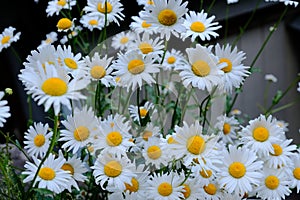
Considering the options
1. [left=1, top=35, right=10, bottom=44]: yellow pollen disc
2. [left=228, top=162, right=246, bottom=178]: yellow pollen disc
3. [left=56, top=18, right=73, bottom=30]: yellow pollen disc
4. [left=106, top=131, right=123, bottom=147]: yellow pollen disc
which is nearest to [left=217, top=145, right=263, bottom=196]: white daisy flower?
[left=228, top=162, right=246, bottom=178]: yellow pollen disc

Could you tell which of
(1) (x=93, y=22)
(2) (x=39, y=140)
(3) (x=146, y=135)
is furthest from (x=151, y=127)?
(1) (x=93, y=22)

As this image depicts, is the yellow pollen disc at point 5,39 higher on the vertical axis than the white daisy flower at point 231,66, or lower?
higher

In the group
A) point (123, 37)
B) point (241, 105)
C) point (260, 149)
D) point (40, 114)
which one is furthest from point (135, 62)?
point (241, 105)

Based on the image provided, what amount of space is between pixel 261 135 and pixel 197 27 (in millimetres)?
125

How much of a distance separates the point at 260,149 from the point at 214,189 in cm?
6

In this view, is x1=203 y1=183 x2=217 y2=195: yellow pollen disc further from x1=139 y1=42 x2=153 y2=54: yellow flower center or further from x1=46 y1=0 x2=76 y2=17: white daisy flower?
x1=46 y1=0 x2=76 y2=17: white daisy flower

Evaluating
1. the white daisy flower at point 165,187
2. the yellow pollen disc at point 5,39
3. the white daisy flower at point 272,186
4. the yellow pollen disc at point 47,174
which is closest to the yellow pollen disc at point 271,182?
the white daisy flower at point 272,186

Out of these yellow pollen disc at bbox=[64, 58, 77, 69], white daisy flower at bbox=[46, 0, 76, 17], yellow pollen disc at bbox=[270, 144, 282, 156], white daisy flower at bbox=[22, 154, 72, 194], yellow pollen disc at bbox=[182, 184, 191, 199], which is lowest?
white daisy flower at bbox=[22, 154, 72, 194]

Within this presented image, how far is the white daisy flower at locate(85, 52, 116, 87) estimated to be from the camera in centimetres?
44

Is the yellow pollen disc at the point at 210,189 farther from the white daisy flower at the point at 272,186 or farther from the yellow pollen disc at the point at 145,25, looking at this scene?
the yellow pollen disc at the point at 145,25

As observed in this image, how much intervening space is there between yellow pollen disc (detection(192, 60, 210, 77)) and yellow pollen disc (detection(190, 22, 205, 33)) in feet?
0.25

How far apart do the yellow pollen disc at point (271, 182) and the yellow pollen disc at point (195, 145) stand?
0.13 meters

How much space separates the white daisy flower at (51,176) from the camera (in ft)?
1.44

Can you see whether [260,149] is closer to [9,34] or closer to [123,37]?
[123,37]
